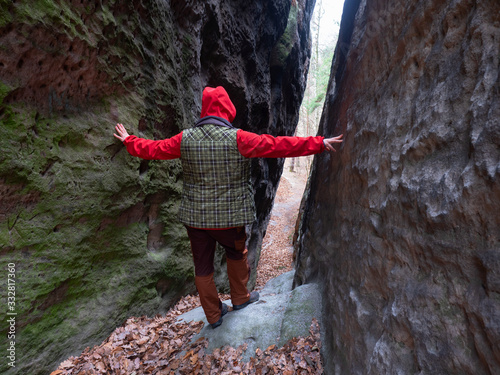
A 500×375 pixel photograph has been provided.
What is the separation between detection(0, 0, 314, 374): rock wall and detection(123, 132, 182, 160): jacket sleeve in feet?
1.35

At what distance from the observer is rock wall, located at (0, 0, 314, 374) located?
2.19 m

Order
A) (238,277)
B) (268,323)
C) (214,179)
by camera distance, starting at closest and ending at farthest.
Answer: (214,179)
(268,323)
(238,277)

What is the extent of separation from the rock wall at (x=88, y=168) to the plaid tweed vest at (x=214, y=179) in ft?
3.19

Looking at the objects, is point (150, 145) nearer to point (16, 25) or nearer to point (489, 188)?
point (16, 25)

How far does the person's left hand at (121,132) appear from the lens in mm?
2879

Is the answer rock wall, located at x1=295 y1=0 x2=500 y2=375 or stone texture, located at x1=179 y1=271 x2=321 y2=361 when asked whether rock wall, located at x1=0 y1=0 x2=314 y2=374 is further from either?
rock wall, located at x1=295 y1=0 x2=500 y2=375

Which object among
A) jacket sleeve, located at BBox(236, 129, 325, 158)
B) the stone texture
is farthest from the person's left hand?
the stone texture

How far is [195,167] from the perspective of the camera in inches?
107

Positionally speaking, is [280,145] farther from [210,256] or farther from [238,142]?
[210,256]

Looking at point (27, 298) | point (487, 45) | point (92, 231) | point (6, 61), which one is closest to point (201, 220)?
point (92, 231)

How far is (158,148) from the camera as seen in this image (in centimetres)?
275

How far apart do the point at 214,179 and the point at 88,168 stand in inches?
55.1

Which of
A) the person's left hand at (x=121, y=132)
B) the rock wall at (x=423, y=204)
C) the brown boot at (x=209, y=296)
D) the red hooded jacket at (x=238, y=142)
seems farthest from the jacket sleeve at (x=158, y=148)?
the rock wall at (x=423, y=204)

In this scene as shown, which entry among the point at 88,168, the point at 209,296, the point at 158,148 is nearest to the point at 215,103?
the point at 158,148
